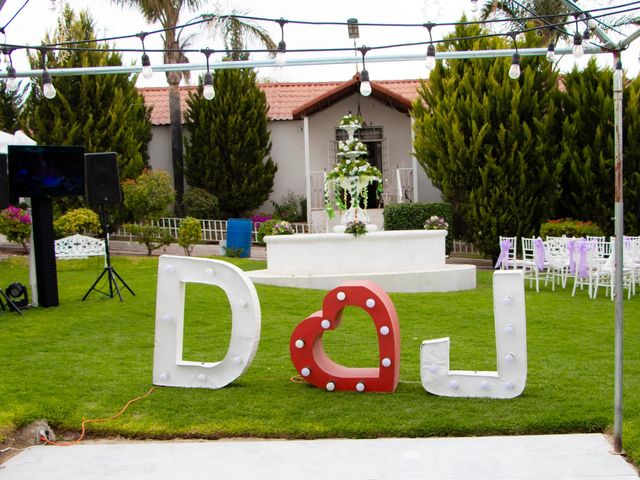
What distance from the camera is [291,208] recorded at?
80.0 feet

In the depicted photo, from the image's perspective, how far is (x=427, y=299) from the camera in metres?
13.2

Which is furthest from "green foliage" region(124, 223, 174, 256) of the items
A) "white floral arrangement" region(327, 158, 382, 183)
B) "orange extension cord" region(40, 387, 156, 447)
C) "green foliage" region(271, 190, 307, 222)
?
"orange extension cord" region(40, 387, 156, 447)

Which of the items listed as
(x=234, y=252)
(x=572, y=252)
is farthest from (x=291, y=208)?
(x=572, y=252)

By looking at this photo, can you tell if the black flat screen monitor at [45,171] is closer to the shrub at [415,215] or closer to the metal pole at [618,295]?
the metal pole at [618,295]

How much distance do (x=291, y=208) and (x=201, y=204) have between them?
2717 mm

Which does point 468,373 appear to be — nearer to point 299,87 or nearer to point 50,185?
point 50,185

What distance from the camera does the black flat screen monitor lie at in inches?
452

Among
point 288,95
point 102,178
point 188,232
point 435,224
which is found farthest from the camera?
point 288,95

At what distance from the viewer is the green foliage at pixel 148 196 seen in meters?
20.0

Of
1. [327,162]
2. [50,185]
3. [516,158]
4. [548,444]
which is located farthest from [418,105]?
[548,444]

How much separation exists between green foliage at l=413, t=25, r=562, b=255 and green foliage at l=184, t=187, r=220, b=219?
22.3 ft

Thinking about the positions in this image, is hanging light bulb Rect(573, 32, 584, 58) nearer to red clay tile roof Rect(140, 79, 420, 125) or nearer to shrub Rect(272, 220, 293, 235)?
shrub Rect(272, 220, 293, 235)

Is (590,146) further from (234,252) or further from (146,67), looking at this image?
(146,67)

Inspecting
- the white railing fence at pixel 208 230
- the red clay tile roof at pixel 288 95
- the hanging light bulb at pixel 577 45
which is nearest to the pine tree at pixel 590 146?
the red clay tile roof at pixel 288 95
